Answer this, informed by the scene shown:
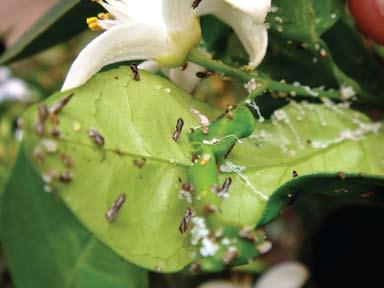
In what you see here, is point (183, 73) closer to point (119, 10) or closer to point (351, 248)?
point (119, 10)

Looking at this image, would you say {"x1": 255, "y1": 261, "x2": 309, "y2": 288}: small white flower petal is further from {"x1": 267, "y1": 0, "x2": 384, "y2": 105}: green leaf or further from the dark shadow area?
{"x1": 267, "y1": 0, "x2": 384, "y2": 105}: green leaf

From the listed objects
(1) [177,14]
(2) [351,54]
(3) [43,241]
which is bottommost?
(3) [43,241]

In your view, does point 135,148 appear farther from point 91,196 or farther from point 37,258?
point 37,258

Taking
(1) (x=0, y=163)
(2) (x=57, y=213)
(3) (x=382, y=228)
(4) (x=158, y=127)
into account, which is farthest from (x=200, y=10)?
(1) (x=0, y=163)

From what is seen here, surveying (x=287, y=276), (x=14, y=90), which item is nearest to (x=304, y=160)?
(x=287, y=276)

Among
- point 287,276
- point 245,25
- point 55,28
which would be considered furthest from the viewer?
point 287,276

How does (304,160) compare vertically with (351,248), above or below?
above
